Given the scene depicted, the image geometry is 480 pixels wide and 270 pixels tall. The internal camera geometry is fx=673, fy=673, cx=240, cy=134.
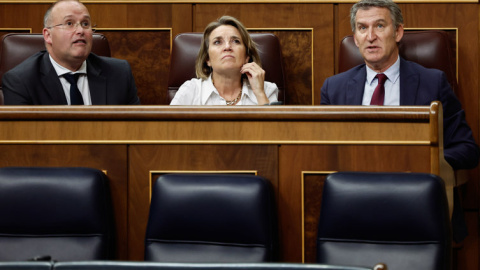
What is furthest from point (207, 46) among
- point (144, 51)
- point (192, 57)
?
point (144, 51)

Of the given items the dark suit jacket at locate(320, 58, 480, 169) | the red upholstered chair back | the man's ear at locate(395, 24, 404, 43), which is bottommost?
the dark suit jacket at locate(320, 58, 480, 169)

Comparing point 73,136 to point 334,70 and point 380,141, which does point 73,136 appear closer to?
point 380,141

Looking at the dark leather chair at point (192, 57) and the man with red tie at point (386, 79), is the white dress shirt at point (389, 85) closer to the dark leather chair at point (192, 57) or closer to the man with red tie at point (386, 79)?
the man with red tie at point (386, 79)

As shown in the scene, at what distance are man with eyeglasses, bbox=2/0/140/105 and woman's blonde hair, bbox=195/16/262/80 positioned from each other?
4.7 inches

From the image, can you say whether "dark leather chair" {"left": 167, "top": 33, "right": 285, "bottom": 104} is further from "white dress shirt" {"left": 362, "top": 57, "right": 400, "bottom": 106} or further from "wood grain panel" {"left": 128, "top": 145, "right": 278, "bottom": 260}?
"wood grain panel" {"left": 128, "top": 145, "right": 278, "bottom": 260}

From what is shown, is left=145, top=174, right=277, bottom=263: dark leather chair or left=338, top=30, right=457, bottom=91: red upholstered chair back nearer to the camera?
left=145, top=174, right=277, bottom=263: dark leather chair

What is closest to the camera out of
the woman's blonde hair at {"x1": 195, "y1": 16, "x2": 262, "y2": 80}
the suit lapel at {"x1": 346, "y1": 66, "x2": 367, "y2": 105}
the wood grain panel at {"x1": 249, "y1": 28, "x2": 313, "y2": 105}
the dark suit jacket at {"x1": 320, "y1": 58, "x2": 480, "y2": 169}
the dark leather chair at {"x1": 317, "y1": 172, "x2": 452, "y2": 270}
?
the dark leather chair at {"x1": 317, "y1": 172, "x2": 452, "y2": 270}

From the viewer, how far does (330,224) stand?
2.27 feet

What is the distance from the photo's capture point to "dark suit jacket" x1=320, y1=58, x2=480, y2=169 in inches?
35.0

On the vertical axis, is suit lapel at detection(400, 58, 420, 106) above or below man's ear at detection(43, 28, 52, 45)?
below

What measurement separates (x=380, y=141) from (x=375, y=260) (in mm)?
139

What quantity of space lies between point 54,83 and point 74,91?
3cm

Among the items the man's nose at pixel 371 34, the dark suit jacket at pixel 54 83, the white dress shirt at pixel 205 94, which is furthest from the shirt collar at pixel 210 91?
the man's nose at pixel 371 34

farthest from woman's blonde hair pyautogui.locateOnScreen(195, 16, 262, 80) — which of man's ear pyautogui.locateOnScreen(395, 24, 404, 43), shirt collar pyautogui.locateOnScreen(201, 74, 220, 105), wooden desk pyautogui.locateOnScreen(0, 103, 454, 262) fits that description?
wooden desk pyautogui.locateOnScreen(0, 103, 454, 262)
